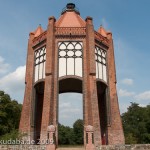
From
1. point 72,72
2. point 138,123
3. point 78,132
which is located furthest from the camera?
point 78,132

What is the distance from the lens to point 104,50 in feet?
80.0

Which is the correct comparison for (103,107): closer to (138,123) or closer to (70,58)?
(70,58)

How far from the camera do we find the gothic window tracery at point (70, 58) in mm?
22125

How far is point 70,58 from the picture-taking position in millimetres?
22500

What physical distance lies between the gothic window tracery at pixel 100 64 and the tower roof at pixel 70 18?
3365 mm

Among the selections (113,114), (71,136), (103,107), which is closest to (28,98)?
(103,107)

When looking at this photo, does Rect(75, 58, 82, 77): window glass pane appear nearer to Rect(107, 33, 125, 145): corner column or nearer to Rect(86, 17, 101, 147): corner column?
Rect(86, 17, 101, 147): corner column

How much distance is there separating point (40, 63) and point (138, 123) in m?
39.0

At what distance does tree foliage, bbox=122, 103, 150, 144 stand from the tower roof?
2431cm

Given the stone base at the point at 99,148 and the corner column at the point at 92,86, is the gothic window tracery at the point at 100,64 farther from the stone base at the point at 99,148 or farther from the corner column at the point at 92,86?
the stone base at the point at 99,148

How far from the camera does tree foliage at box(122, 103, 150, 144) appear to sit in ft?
163

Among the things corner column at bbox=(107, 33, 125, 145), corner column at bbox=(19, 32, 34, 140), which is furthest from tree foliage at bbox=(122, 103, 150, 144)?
corner column at bbox=(19, 32, 34, 140)

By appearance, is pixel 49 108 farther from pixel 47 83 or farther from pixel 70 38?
pixel 70 38

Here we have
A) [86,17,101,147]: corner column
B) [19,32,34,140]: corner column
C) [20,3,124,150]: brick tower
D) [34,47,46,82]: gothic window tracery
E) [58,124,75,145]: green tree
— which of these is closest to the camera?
[86,17,101,147]: corner column
